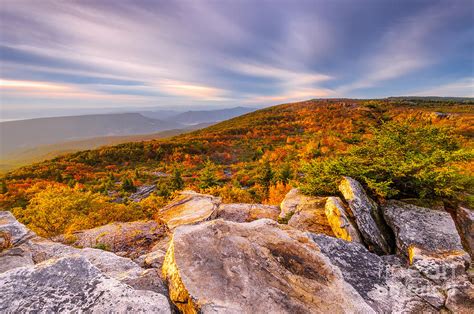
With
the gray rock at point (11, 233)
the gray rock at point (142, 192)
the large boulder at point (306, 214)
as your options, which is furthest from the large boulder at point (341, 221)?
the gray rock at point (142, 192)

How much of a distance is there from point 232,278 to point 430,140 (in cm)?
729

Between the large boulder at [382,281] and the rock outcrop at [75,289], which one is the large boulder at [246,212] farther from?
the rock outcrop at [75,289]

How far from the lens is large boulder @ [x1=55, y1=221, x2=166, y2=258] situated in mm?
5957

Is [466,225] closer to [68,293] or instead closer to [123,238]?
[68,293]

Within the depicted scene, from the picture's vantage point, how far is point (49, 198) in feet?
27.8

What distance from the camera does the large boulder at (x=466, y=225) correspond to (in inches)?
172

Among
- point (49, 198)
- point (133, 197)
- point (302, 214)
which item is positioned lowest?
point (133, 197)

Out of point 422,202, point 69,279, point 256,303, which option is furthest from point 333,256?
point 69,279

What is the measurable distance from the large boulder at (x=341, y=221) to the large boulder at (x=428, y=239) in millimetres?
787

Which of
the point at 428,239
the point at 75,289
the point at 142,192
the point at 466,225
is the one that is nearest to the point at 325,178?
the point at 428,239

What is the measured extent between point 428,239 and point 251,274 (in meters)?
3.57

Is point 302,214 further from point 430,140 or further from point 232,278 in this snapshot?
point 430,140

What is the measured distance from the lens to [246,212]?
7.27 meters

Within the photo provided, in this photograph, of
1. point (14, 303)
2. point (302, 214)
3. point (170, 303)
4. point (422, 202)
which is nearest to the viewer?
point (14, 303)
